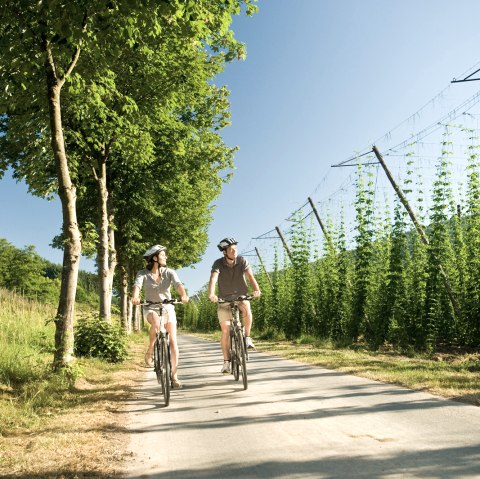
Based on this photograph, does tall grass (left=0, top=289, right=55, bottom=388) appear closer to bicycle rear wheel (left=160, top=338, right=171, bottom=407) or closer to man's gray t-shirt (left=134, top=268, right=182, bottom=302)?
man's gray t-shirt (left=134, top=268, right=182, bottom=302)

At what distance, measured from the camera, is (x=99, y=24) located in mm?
7086

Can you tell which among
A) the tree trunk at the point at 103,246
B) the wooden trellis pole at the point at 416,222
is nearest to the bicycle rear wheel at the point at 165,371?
the wooden trellis pole at the point at 416,222

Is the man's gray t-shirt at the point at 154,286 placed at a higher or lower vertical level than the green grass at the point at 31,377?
higher

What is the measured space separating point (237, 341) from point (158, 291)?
1.55 meters

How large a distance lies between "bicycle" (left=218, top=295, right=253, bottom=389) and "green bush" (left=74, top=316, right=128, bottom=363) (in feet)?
17.0

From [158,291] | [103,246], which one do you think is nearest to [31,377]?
[158,291]

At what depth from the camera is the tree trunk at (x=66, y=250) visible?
863 cm

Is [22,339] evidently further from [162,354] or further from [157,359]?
[162,354]

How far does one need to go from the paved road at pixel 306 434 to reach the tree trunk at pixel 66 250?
1.94 m

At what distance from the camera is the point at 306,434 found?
15.6 feet

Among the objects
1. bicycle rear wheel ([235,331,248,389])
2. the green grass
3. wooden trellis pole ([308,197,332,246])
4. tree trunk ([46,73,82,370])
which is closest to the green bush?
the green grass

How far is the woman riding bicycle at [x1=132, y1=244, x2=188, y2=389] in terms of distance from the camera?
25.2 ft

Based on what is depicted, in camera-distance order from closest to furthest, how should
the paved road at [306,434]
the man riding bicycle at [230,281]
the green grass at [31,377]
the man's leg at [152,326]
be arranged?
1. the paved road at [306,434]
2. the green grass at [31,377]
3. the man's leg at [152,326]
4. the man riding bicycle at [230,281]

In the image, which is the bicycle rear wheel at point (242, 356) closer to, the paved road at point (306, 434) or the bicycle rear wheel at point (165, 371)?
the paved road at point (306, 434)
